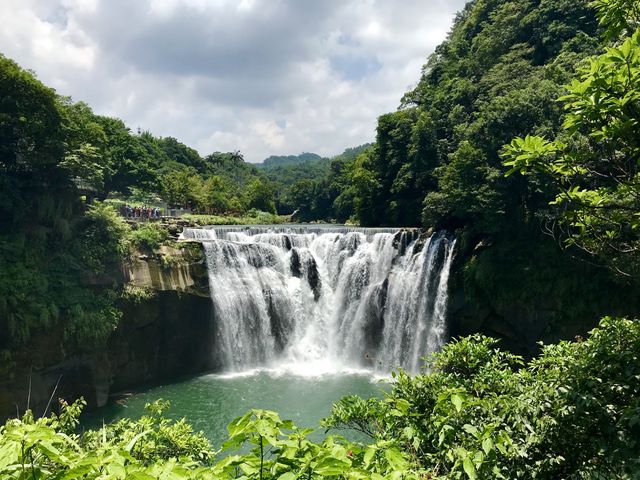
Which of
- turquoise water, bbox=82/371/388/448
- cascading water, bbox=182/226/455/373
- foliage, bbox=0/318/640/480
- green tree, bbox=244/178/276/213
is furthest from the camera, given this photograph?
green tree, bbox=244/178/276/213

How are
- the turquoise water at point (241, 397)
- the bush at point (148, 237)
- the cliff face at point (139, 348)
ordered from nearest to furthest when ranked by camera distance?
the turquoise water at point (241, 397)
the cliff face at point (139, 348)
the bush at point (148, 237)

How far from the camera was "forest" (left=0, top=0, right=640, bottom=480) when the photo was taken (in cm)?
313

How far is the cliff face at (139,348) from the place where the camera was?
14.6 meters

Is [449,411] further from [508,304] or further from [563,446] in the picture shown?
[508,304]

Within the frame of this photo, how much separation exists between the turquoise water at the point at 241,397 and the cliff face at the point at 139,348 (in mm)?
1101

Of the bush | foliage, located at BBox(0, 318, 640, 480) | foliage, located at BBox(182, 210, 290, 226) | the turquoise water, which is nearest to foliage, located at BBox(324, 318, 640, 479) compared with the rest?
foliage, located at BBox(0, 318, 640, 480)

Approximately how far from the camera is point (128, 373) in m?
17.8

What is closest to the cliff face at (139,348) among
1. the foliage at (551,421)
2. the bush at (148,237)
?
the bush at (148,237)

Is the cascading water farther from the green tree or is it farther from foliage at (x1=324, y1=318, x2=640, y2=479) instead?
the green tree

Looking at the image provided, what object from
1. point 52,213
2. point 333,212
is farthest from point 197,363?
point 333,212

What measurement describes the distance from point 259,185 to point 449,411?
6514 cm

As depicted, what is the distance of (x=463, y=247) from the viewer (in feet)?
65.0

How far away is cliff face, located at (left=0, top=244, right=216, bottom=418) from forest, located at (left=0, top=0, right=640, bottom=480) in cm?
66

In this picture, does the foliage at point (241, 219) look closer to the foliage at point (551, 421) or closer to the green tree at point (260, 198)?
the green tree at point (260, 198)
